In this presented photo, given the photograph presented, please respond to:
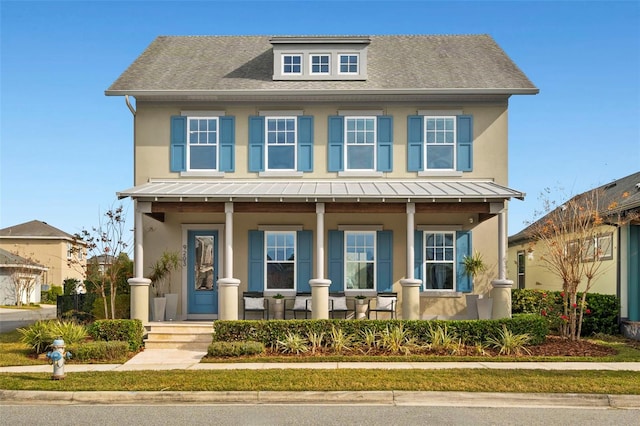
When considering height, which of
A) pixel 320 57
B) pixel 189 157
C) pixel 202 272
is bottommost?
pixel 202 272

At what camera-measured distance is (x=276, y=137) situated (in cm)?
1705

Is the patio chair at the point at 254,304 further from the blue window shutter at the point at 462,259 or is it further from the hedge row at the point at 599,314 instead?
the hedge row at the point at 599,314

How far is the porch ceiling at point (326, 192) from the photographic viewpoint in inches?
573

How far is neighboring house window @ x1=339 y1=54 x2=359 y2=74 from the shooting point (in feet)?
57.9

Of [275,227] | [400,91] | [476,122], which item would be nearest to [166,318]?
[275,227]

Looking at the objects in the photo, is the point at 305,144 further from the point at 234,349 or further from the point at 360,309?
the point at 234,349

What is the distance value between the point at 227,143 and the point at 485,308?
27.8 ft

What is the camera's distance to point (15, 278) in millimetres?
37219

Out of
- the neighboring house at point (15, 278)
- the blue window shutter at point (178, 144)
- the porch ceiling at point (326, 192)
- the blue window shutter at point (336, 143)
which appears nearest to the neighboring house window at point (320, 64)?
the blue window shutter at point (336, 143)

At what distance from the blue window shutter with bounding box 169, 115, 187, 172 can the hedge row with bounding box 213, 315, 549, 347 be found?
5.49 metres

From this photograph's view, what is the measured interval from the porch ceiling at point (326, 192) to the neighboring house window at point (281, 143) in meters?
0.92

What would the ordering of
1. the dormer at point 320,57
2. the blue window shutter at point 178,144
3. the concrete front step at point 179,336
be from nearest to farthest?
the concrete front step at point 179,336 → the blue window shutter at point 178,144 → the dormer at point 320,57

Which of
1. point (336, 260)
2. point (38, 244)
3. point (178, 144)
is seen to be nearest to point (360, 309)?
point (336, 260)

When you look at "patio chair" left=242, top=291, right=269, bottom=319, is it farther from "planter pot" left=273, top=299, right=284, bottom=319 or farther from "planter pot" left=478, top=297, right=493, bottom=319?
"planter pot" left=478, top=297, right=493, bottom=319
